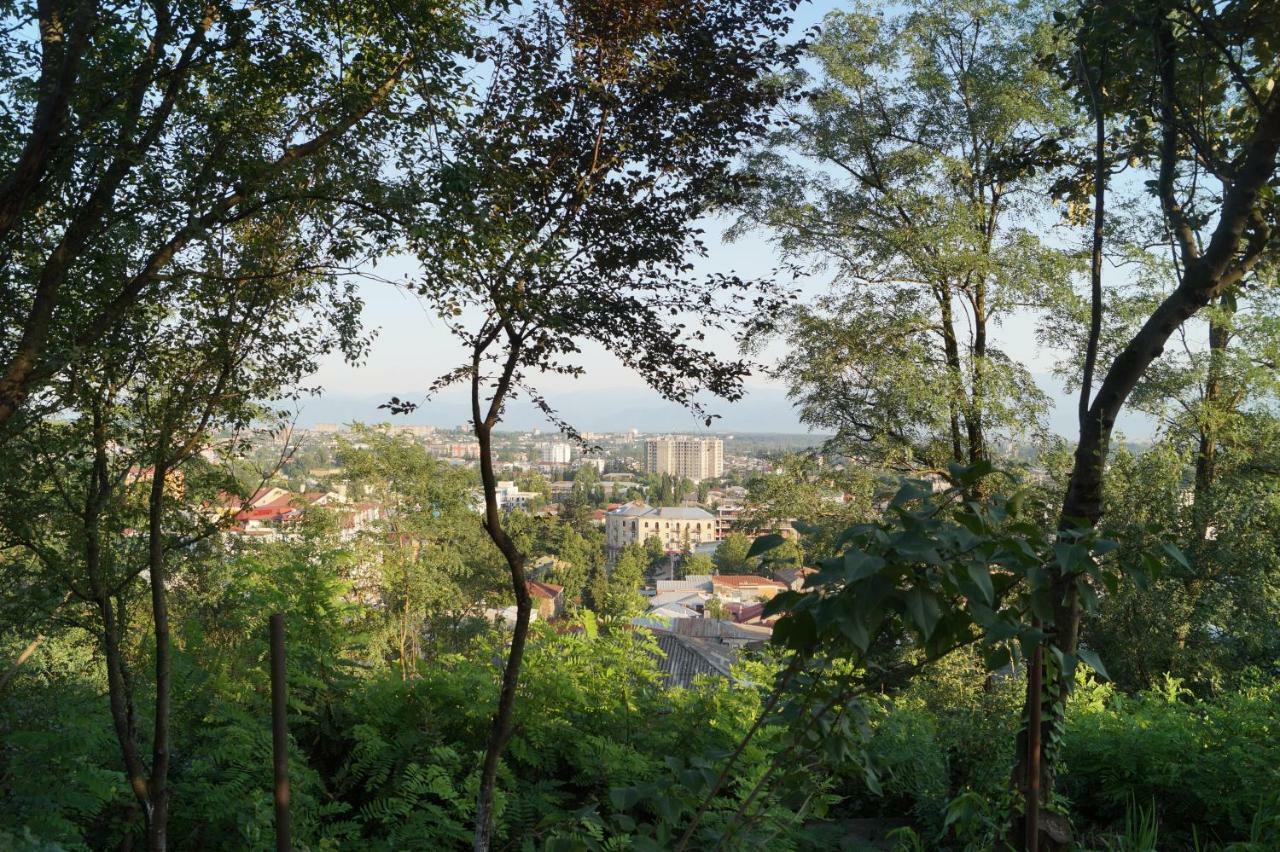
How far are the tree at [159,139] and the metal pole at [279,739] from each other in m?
1.27

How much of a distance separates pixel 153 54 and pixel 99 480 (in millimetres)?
1433

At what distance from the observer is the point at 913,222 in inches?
292

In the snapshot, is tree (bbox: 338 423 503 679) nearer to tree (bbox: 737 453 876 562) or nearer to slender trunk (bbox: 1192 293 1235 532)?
tree (bbox: 737 453 876 562)

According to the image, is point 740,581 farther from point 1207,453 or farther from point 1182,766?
point 1182,766

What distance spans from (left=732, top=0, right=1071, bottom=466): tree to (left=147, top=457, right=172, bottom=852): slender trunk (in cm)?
534

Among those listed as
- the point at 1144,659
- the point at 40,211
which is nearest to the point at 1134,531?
the point at 40,211

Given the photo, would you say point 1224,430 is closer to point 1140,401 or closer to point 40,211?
point 1140,401

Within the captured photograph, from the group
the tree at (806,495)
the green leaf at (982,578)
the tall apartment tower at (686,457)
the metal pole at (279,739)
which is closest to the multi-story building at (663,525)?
the tall apartment tower at (686,457)

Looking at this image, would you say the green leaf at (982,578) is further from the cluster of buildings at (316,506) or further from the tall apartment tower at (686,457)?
the tall apartment tower at (686,457)

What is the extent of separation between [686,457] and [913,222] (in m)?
91.4

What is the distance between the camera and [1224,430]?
838 cm

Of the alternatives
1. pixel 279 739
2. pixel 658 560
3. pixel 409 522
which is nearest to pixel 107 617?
pixel 279 739

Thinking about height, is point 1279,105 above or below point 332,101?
below

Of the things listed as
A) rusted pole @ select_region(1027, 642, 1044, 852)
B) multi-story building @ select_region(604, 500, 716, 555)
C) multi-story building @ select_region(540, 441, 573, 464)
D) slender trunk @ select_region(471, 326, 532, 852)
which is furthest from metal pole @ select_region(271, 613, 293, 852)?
multi-story building @ select_region(604, 500, 716, 555)
